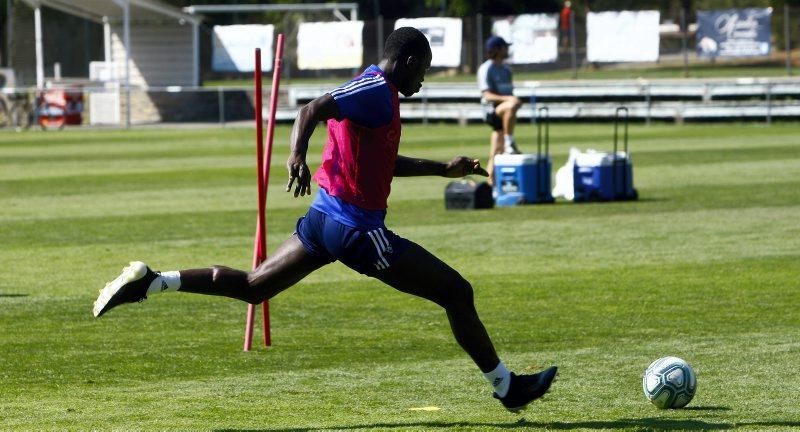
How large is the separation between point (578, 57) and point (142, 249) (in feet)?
114

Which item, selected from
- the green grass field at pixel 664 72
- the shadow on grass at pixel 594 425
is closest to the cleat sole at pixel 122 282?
the shadow on grass at pixel 594 425

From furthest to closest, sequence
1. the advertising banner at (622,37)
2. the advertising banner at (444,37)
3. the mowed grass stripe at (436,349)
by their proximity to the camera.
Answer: the advertising banner at (444,37), the advertising banner at (622,37), the mowed grass stripe at (436,349)

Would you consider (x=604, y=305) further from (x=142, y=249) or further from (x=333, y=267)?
(x=142, y=249)

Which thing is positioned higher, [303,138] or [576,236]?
[303,138]

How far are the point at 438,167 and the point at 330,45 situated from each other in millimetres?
41824

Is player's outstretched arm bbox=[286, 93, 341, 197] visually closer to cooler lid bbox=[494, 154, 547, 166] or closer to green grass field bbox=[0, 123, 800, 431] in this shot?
green grass field bbox=[0, 123, 800, 431]

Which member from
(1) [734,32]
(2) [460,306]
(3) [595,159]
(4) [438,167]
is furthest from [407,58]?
(1) [734,32]

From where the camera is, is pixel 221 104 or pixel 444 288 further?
pixel 221 104

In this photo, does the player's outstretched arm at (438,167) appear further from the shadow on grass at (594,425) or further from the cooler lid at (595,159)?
the cooler lid at (595,159)

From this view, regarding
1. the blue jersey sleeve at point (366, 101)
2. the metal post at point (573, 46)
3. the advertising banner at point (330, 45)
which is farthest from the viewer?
the advertising banner at point (330, 45)

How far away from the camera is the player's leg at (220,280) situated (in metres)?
7.48

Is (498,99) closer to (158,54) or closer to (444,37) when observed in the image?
(444,37)

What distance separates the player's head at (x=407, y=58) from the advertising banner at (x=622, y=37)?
126 feet

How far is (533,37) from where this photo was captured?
1893 inches
